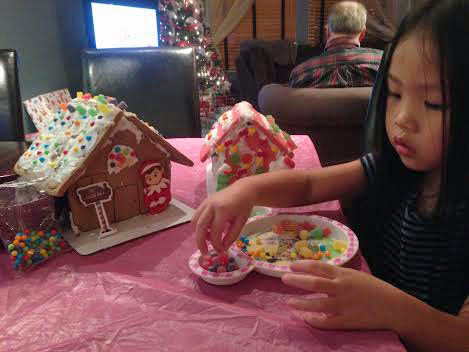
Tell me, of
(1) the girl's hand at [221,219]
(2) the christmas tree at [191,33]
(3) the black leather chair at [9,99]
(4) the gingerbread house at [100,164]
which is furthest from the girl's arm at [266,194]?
(2) the christmas tree at [191,33]

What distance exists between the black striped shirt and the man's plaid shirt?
193 centimetres

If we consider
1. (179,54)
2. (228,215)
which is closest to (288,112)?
(179,54)

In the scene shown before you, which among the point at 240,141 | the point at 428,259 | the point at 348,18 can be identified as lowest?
the point at 428,259

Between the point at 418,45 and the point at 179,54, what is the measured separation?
1.50 m

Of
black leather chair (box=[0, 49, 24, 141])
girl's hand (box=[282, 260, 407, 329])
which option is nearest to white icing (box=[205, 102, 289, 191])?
girl's hand (box=[282, 260, 407, 329])

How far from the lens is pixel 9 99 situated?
1.78m

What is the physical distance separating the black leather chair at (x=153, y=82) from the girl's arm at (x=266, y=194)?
1.21 meters

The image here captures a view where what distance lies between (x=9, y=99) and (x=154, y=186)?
1228 millimetres

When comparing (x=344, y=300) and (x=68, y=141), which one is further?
(x=68, y=141)

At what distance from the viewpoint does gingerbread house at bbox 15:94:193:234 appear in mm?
794

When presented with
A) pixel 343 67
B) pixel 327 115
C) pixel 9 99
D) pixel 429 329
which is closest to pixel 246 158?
pixel 429 329

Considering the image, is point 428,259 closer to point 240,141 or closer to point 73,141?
point 240,141

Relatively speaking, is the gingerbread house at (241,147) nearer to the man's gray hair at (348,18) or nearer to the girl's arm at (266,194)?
the girl's arm at (266,194)

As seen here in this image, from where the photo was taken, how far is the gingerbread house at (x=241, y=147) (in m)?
0.96
